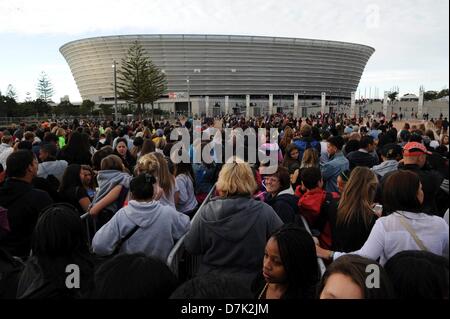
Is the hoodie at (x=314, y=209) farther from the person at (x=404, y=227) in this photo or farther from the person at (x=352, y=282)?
the person at (x=352, y=282)

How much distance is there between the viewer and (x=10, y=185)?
3.78 m

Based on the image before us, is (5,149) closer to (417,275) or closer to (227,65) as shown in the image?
(417,275)

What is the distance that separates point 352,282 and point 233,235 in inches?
53.6

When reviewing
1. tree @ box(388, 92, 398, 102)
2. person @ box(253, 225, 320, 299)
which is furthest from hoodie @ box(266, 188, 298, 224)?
tree @ box(388, 92, 398, 102)

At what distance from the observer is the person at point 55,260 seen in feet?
7.89

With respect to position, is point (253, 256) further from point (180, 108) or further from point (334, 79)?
point (334, 79)

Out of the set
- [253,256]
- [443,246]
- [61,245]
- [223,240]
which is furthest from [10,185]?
[443,246]

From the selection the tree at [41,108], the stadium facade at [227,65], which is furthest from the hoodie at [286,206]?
the stadium facade at [227,65]

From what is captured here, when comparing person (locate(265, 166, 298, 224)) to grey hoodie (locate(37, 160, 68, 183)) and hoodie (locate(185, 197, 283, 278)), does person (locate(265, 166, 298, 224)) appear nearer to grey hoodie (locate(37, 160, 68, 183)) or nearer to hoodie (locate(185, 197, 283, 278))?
hoodie (locate(185, 197, 283, 278))

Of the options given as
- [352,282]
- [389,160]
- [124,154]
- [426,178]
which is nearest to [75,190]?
[124,154]

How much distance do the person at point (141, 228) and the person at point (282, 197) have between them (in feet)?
3.54

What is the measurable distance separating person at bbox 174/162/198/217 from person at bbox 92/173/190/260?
1.84m

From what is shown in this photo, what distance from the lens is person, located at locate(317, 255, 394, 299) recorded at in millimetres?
1790

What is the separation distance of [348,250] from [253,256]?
88 centimetres
